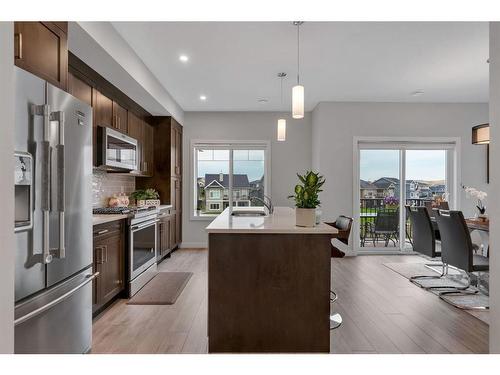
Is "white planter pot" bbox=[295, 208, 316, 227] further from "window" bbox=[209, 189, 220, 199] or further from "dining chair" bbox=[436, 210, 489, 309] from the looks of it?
"window" bbox=[209, 189, 220, 199]

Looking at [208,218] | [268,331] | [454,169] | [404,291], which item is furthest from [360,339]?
[454,169]

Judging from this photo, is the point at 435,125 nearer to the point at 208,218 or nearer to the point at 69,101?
the point at 208,218

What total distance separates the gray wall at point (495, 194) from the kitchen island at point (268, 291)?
893mm

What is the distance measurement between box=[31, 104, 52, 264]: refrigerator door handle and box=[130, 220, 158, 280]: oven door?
186 cm

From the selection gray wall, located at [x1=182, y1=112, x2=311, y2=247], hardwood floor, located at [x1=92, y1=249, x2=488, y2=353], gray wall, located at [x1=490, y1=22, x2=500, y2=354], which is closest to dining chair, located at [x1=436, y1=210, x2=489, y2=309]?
hardwood floor, located at [x1=92, y1=249, x2=488, y2=353]

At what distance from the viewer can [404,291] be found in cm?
366

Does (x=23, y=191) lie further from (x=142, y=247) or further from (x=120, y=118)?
(x=120, y=118)

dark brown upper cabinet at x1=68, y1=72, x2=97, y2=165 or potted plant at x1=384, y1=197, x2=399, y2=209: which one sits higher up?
dark brown upper cabinet at x1=68, y1=72, x2=97, y2=165

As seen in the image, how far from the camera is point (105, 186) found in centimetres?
420

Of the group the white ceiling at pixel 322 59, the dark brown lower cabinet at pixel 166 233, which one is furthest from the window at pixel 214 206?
the white ceiling at pixel 322 59

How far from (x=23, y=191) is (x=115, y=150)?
7.72 feet

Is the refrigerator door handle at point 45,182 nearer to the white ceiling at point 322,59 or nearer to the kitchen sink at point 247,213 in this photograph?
the white ceiling at point 322,59

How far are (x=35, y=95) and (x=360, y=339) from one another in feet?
8.76

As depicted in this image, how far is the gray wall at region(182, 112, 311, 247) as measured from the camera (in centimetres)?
634
